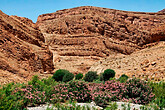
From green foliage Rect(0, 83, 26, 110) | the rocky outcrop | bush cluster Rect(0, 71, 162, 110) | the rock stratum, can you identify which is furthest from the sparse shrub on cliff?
the rock stratum

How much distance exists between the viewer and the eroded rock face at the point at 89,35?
→ 34.9 m

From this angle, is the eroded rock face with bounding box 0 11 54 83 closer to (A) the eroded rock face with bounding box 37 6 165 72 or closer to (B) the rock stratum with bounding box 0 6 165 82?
(B) the rock stratum with bounding box 0 6 165 82

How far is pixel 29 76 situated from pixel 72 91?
5.22m

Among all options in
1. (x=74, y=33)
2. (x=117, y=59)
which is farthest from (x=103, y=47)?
(x=117, y=59)

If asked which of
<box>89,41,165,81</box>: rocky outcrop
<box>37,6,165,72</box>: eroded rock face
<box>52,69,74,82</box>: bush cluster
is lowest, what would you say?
<box>52,69,74,82</box>: bush cluster

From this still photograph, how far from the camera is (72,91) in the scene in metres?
8.19

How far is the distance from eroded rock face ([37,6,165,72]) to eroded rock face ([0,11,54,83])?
1216cm

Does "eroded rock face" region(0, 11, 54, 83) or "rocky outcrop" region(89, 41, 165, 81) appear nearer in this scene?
"eroded rock face" region(0, 11, 54, 83)

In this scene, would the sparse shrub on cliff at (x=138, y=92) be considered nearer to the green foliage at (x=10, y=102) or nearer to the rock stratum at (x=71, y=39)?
→ the green foliage at (x=10, y=102)

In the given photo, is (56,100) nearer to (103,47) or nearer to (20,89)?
(20,89)

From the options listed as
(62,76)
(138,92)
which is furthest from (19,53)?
(138,92)

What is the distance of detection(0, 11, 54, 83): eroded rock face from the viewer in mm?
11012

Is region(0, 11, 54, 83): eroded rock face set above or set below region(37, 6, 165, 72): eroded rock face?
below

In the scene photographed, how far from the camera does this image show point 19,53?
12.8 metres
